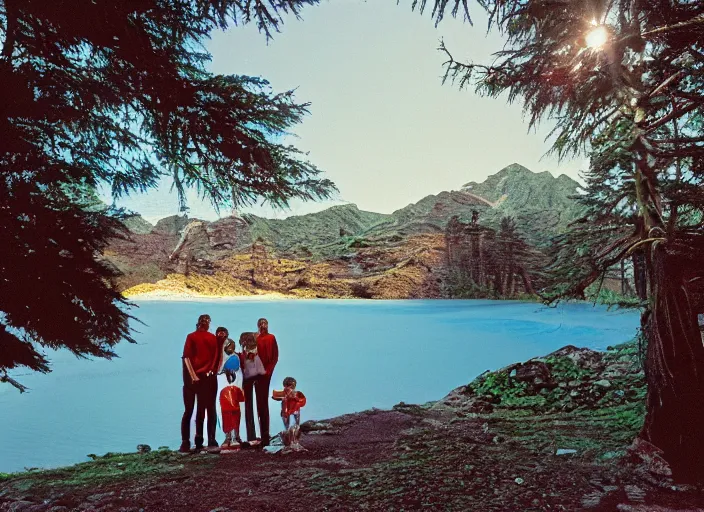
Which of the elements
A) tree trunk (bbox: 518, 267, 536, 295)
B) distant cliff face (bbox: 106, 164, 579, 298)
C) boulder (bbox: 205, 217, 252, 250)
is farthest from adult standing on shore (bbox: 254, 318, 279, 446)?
tree trunk (bbox: 518, 267, 536, 295)

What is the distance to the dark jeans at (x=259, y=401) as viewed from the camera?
4652 millimetres

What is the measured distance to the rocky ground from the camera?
292 cm

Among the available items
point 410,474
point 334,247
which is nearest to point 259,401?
point 410,474

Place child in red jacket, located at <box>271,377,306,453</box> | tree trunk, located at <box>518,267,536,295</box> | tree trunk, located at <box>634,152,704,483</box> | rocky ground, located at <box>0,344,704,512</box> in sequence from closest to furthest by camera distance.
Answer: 1. rocky ground, located at <box>0,344,704,512</box>
2. tree trunk, located at <box>634,152,704,483</box>
3. child in red jacket, located at <box>271,377,306,453</box>
4. tree trunk, located at <box>518,267,536,295</box>

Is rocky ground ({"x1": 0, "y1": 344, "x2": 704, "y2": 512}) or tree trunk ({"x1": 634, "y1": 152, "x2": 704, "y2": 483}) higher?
tree trunk ({"x1": 634, "y1": 152, "x2": 704, "y2": 483})

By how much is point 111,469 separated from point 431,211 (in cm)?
1482

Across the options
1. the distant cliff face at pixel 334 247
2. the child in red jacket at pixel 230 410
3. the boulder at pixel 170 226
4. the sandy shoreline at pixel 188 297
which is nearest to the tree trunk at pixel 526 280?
the distant cliff face at pixel 334 247

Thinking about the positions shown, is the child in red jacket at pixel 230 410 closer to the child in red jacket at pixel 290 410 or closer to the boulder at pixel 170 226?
the child in red jacket at pixel 290 410

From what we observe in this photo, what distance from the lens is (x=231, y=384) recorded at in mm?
4559

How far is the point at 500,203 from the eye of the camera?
1683cm

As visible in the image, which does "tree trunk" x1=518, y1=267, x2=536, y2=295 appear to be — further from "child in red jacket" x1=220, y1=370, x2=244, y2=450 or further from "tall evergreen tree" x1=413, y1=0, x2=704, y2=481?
"child in red jacket" x1=220, y1=370, x2=244, y2=450

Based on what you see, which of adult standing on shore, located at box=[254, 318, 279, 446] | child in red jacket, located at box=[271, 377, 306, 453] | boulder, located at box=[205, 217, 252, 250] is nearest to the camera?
child in red jacket, located at box=[271, 377, 306, 453]

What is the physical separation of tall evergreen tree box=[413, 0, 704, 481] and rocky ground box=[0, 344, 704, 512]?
0.65 meters

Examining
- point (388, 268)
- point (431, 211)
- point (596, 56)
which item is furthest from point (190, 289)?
point (596, 56)
